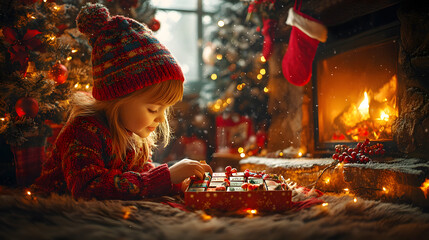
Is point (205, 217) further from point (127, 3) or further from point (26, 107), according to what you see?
point (127, 3)

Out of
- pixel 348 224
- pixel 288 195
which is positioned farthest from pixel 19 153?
pixel 348 224

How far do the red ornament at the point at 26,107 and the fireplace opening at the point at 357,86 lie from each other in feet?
5.05

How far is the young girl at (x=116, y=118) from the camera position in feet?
2.99

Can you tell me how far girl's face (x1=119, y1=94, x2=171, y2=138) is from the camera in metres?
1.05

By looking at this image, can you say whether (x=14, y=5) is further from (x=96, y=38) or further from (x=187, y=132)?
(x=187, y=132)

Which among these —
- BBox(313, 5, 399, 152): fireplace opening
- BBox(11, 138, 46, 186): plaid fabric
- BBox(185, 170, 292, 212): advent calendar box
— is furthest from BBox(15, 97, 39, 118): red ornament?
BBox(313, 5, 399, 152): fireplace opening

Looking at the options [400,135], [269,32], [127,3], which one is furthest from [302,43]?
[127,3]

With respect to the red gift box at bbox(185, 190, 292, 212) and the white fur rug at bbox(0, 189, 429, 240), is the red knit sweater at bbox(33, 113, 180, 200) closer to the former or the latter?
the white fur rug at bbox(0, 189, 429, 240)

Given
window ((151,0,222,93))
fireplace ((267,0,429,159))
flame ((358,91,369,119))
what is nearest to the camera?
fireplace ((267,0,429,159))

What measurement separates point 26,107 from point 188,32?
2647 mm

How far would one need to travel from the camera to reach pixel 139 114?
105cm

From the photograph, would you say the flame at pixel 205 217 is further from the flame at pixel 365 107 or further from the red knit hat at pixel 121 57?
the flame at pixel 365 107

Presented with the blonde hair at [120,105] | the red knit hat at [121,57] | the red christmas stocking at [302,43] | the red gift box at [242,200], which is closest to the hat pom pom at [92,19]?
the red knit hat at [121,57]

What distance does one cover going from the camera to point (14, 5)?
1.27 meters
